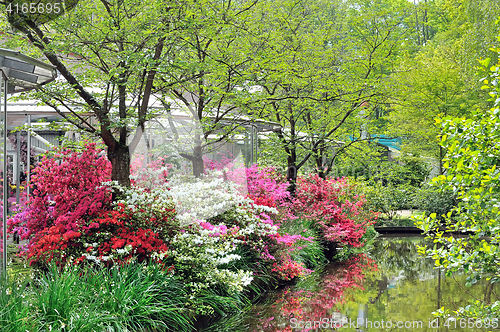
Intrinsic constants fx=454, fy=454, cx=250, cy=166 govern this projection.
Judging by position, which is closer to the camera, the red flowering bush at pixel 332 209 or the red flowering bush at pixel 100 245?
the red flowering bush at pixel 100 245

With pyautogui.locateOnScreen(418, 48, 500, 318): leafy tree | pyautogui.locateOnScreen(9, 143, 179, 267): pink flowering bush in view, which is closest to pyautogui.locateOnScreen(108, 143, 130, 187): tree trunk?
pyautogui.locateOnScreen(9, 143, 179, 267): pink flowering bush

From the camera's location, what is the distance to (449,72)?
726 inches

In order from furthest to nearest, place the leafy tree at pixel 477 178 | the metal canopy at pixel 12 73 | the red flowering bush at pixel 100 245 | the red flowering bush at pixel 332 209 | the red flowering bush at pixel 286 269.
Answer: the red flowering bush at pixel 332 209 → the red flowering bush at pixel 286 269 → the red flowering bush at pixel 100 245 → the metal canopy at pixel 12 73 → the leafy tree at pixel 477 178

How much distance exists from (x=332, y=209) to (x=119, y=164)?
6427mm

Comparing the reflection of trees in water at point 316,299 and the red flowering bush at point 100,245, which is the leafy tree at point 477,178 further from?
the red flowering bush at point 100,245

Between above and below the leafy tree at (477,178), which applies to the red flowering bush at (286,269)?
below

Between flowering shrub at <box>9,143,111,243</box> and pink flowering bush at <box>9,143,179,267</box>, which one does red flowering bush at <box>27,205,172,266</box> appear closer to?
pink flowering bush at <box>9,143,179,267</box>

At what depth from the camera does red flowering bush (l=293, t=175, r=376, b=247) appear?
11.2 meters

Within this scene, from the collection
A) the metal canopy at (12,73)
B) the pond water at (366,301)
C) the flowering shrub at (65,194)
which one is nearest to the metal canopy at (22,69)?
the metal canopy at (12,73)

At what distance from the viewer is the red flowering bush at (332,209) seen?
11250 mm

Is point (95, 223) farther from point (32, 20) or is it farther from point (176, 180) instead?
point (32, 20)

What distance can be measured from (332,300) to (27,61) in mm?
5563

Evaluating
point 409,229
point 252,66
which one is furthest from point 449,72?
point 252,66

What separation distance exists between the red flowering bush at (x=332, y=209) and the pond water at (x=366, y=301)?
1004 mm
